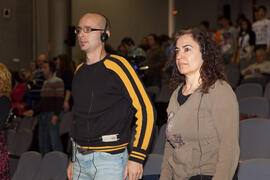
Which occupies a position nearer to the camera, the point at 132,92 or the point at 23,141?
the point at 132,92

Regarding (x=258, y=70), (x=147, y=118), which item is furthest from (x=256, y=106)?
(x=147, y=118)

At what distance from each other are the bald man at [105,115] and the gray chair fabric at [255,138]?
1.72 m

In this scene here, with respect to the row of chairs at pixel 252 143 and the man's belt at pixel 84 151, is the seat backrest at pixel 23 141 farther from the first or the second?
the man's belt at pixel 84 151

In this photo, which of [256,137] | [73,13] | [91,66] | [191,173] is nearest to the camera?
[191,173]

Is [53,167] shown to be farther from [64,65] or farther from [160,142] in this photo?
[64,65]

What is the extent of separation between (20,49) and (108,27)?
7.11 meters

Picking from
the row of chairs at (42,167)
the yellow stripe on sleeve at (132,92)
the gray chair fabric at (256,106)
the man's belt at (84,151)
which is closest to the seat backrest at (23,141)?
the row of chairs at (42,167)

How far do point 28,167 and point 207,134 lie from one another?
2460mm

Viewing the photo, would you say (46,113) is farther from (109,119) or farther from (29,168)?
(109,119)

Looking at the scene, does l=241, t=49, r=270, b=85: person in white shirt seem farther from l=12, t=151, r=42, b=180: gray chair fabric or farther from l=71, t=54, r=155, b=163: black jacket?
l=71, t=54, r=155, b=163: black jacket

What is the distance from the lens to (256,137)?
3832 millimetres

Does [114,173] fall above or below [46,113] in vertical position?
above

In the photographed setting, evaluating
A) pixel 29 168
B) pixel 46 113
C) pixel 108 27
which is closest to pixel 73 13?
pixel 46 113

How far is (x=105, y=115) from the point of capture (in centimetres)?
237
